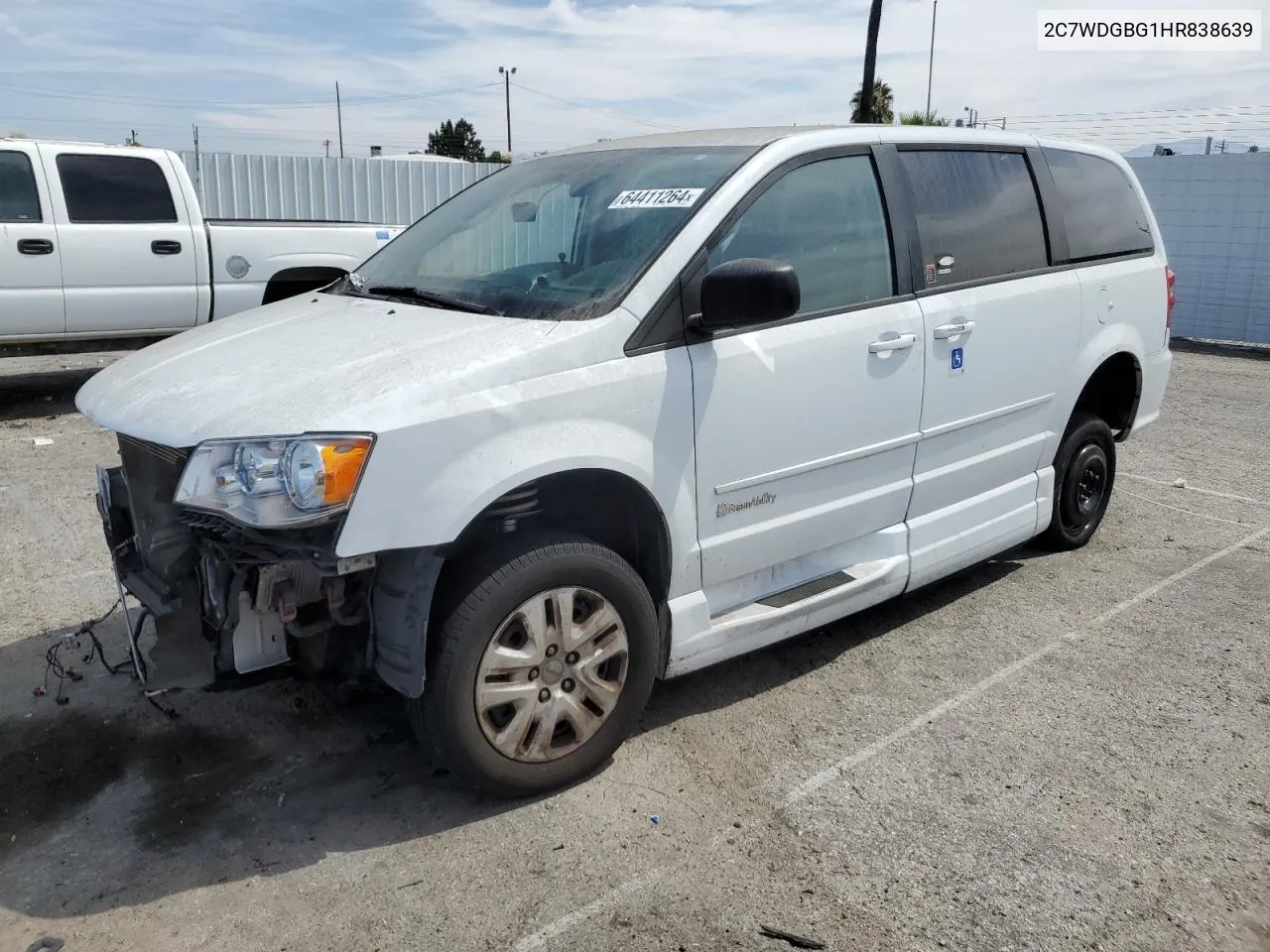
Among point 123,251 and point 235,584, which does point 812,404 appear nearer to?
point 235,584

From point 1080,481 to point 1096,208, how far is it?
134 cm

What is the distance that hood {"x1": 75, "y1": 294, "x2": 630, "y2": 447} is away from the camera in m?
2.79

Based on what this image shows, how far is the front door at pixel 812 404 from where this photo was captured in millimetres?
3449

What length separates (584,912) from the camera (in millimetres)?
2734

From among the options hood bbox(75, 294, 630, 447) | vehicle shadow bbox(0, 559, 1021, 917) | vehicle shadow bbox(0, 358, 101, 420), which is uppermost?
hood bbox(75, 294, 630, 447)

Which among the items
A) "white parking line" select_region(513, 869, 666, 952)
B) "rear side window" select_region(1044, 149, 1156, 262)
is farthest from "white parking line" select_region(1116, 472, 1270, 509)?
"white parking line" select_region(513, 869, 666, 952)

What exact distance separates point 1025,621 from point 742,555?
1757 mm

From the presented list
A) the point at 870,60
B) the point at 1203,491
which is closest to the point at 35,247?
the point at 1203,491

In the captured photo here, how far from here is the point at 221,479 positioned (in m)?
2.78

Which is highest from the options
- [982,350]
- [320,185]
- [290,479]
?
[320,185]

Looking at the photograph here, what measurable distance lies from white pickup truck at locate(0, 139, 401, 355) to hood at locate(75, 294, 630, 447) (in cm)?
538

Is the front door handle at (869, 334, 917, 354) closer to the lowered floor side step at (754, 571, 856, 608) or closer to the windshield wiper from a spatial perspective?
the lowered floor side step at (754, 571, 856, 608)

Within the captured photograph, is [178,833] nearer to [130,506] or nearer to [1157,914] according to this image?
[130,506]

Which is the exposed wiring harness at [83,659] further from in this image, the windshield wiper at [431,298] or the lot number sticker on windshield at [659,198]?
the lot number sticker on windshield at [659,198]
